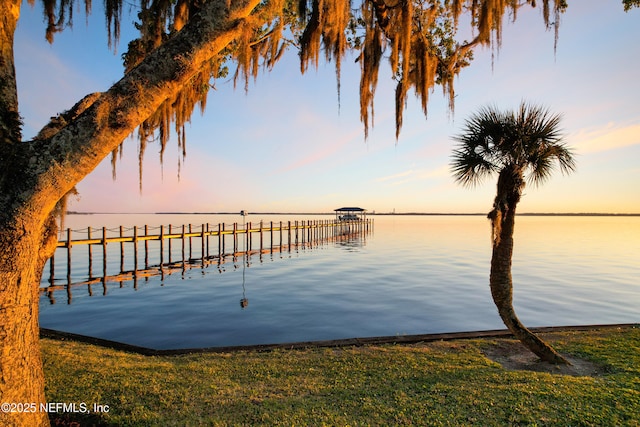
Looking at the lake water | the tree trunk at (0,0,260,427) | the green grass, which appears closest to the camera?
the tree trunk at (0,0,260,427)

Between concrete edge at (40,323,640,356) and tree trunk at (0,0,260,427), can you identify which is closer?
tree trunk at (0,0,260,427)

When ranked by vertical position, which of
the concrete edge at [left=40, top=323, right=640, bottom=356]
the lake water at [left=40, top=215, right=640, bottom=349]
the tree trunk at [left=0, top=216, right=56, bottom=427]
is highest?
the tree trunk at [left=0, top=216, right=56, bottom=427]

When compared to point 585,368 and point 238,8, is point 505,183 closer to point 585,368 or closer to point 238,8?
point 585,368

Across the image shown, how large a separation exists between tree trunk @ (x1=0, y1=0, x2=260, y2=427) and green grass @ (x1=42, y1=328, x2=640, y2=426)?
51.7 inches

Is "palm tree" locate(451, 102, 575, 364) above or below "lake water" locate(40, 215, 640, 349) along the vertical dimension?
above

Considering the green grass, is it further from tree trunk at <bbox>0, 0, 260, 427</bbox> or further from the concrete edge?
tree trunk at <bbox>0, 0, 260, 427</bbox>

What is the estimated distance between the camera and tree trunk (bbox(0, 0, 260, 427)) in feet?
9.71

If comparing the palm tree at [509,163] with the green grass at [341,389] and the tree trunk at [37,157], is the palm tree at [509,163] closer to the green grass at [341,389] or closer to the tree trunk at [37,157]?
the green grass at [341,389]

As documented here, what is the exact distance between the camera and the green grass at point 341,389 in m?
4.06

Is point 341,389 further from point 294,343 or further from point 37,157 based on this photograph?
point 37,157

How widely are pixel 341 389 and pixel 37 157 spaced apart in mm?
4358

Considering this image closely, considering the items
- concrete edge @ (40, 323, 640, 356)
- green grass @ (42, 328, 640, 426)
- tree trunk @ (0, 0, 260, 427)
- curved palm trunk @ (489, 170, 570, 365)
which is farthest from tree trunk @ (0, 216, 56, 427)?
→ curved palm trunk @ (489, 170, 570, 365)

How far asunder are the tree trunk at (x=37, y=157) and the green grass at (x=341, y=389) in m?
1.31

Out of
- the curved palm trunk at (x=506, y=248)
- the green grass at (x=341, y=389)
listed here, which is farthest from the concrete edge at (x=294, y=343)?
the curved palm trunk at (x=506, y=248)
